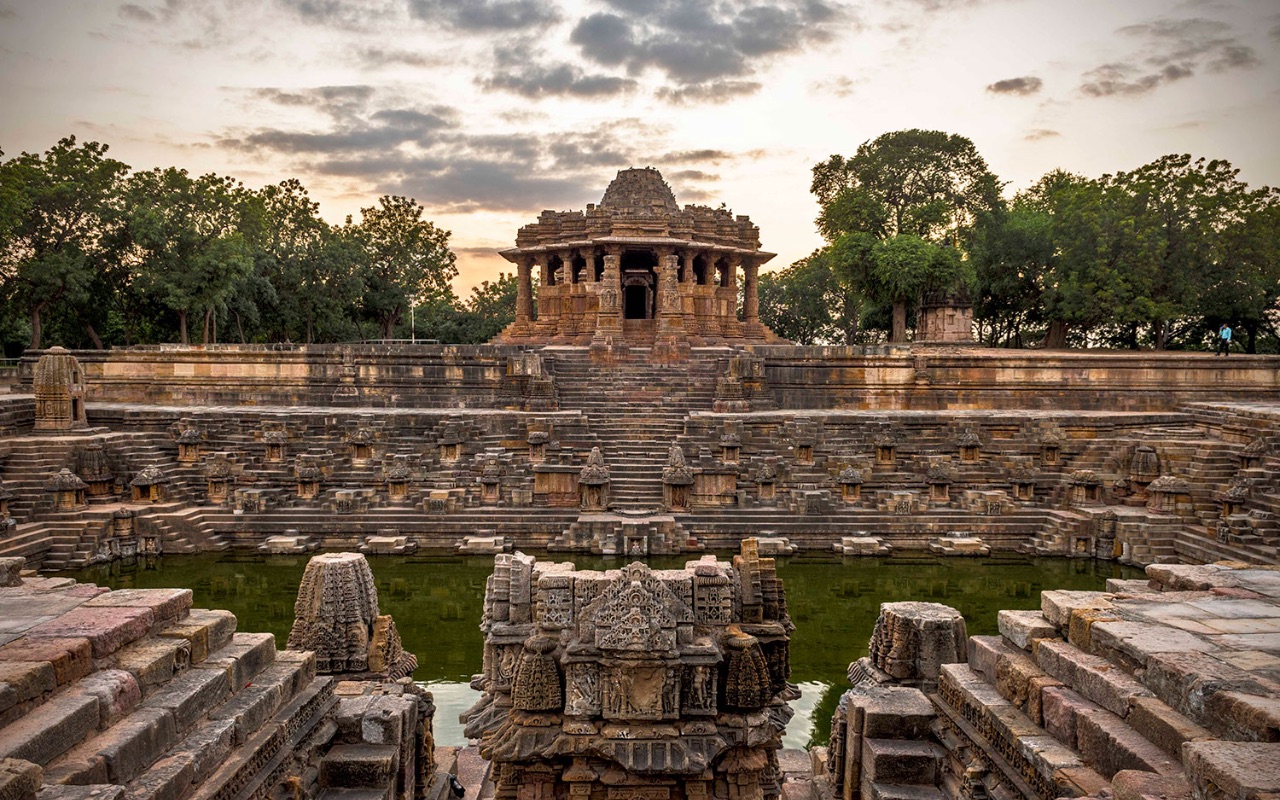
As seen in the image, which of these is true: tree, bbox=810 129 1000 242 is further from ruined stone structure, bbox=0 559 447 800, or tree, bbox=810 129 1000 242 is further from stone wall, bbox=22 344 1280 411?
ruined stone structure, bbox=0 559 447 800

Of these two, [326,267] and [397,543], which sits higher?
[326,267]

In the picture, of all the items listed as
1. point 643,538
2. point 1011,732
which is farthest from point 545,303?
point 1011,732

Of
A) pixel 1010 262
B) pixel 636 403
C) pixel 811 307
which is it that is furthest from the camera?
pixel 811 307

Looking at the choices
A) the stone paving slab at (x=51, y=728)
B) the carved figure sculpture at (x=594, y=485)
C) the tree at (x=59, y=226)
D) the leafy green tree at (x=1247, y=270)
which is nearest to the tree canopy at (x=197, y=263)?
the tree at (x=59, y=226)

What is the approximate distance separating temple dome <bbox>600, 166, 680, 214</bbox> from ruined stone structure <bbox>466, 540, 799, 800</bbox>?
2046cm

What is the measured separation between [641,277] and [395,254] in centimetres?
1597

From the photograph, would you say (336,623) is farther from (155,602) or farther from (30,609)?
(30,609)

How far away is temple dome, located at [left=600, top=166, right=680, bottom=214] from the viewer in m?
25.0

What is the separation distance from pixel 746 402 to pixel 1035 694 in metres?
13.5

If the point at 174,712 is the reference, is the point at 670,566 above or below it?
below

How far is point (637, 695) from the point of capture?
5.12m

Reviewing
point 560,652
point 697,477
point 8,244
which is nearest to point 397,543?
point 697,477

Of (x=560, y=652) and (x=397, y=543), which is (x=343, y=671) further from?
(x=397, y=543)

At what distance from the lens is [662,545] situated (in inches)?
524
